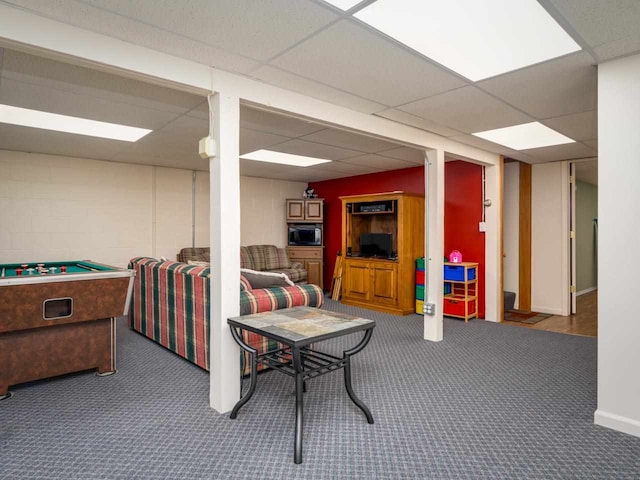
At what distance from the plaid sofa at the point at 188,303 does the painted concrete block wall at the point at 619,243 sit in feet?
6.95

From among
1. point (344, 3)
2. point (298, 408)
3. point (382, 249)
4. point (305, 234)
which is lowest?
point (298, 408)

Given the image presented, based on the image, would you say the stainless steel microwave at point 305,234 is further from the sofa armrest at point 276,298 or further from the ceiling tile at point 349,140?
the sofa armrest at point 276,298

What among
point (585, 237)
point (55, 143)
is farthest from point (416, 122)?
point (585, 237)

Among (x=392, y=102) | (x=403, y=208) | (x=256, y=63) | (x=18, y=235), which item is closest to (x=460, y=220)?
(x=403, y=208)

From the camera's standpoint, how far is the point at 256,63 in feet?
8.05

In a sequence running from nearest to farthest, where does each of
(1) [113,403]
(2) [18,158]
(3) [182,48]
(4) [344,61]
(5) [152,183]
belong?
(3) [182,48], (4) [344,61], (1) [113,403], (2) [18,158], (5) [152,183]

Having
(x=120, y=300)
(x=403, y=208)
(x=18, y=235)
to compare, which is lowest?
(x=120, y=300)

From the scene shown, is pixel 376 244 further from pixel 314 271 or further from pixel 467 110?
pixel 467 110

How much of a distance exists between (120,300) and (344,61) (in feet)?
8.29

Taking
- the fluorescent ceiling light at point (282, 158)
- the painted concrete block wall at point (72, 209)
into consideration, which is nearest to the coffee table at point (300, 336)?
the fluorescent ceiling light at point (282, 158)

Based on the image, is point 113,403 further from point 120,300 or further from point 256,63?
point 256,63

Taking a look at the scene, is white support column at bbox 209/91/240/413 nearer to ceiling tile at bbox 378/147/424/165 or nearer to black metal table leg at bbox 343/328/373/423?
black metal table leg at bbox 343/328/373/423

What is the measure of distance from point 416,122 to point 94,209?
4658 millimetres

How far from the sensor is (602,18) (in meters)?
1.93
